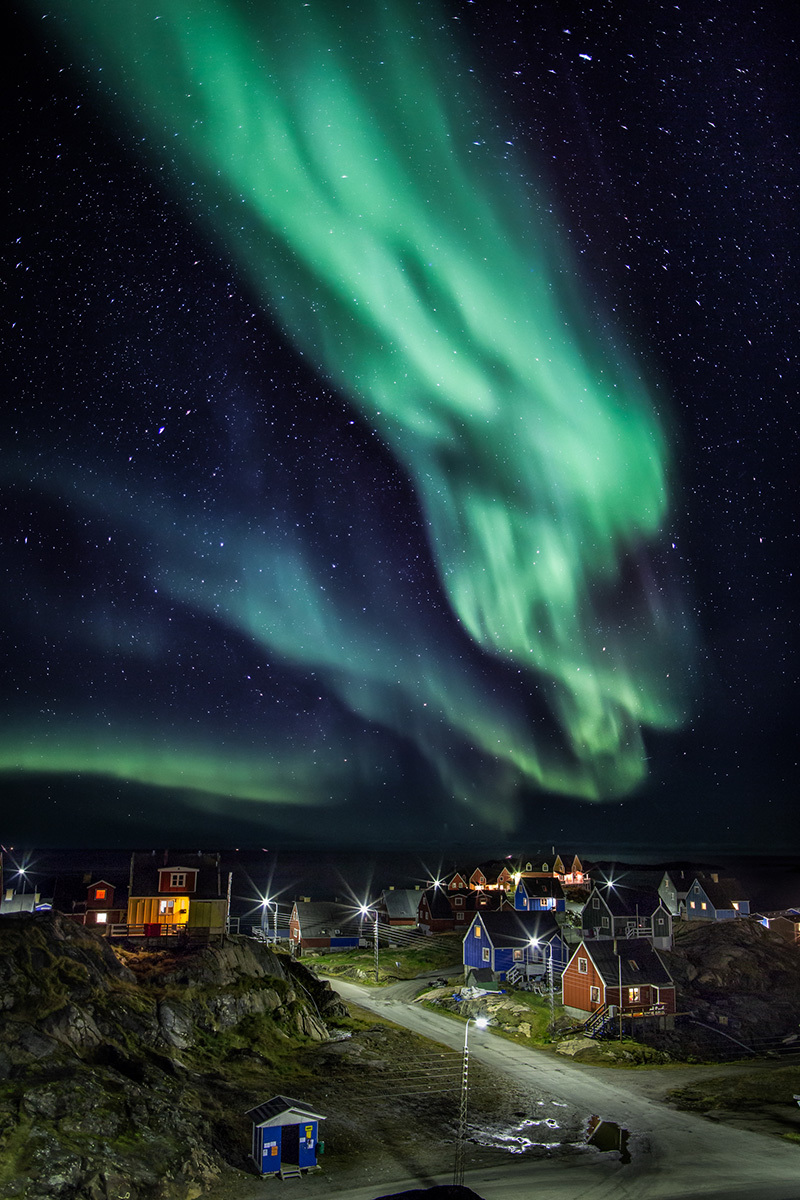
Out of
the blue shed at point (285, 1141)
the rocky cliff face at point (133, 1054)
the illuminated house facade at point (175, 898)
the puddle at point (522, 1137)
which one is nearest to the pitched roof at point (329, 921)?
the illuminated house facade at point (175, 898)

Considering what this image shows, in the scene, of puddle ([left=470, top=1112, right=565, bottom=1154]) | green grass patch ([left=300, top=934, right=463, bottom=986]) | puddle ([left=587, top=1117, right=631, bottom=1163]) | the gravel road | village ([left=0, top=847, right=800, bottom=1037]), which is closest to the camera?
the gravel road

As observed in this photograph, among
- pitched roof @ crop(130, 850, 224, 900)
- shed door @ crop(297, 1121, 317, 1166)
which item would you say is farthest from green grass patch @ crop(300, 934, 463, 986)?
shed door @ crop(297, 1121, 317, 1166)

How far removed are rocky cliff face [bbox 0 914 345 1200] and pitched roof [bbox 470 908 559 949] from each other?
21.3 meters

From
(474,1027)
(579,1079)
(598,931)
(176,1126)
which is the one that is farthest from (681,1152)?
(598,931)

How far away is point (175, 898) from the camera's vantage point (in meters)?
61.7

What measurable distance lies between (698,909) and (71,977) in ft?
292

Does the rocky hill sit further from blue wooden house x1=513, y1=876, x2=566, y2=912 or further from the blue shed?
the blue shed

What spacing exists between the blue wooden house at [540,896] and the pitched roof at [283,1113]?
8014cm

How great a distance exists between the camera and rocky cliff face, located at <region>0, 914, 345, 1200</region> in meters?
27.5

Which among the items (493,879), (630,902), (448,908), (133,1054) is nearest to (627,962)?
(630,902)

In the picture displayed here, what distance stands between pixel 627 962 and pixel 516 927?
1666 cm

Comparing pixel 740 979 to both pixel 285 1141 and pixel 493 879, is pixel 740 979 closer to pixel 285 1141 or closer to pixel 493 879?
pixel 285 1141

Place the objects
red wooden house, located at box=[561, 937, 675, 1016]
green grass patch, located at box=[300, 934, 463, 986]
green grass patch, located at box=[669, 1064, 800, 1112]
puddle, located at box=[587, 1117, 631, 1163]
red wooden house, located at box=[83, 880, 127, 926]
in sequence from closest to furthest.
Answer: puddle, located at box=[587, 1117, 631, 1163] → green grass patch, located at box=[669, 1064, 800, 1112] → red wooden house, located at box=[561, 937, 675, 1016] → red wooden house, located at box=[83, 880, 127, 926] → green grass patch, located at box=[300, 934, 463, 986]

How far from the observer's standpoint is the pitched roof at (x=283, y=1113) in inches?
1214
